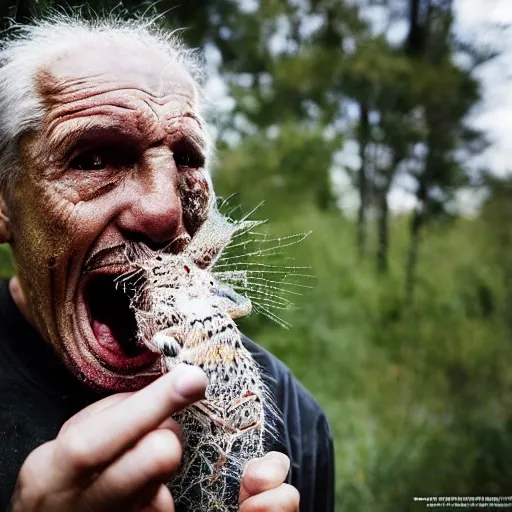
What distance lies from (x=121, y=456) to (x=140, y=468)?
0.09 ft

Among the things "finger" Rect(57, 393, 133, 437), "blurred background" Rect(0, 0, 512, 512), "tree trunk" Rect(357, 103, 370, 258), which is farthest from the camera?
"tree trunk" Rect(357, 103, 370, 258)

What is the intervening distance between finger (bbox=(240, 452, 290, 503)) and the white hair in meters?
0.57

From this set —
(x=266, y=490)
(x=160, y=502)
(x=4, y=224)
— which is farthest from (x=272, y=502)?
(x=4, y=224)

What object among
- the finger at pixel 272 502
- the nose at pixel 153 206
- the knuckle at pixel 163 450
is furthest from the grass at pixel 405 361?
the knuckle at pixel 163 450

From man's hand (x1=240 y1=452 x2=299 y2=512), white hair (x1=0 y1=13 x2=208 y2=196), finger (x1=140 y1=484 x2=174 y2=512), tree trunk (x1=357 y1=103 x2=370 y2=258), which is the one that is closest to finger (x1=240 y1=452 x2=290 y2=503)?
man's hand (x1=240 y1=452 x2=299 y2=512)

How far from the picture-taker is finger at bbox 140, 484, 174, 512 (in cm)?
73

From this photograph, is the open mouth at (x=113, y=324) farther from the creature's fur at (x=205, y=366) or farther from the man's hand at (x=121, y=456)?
the man's hand at (x=121, y=456)

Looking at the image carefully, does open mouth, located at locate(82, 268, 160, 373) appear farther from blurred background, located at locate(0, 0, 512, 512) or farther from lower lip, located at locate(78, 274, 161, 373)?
blurred background, located at locate(0, 0, 512, 512)

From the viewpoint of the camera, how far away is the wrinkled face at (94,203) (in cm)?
90

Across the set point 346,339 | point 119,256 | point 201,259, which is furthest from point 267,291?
point 346,339

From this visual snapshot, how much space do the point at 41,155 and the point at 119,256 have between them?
0.20m

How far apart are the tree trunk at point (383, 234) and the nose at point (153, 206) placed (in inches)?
31.2

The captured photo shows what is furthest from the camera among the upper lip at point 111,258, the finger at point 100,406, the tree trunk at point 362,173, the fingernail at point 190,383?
the tree trunk at point 362,173

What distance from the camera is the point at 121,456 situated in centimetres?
69
